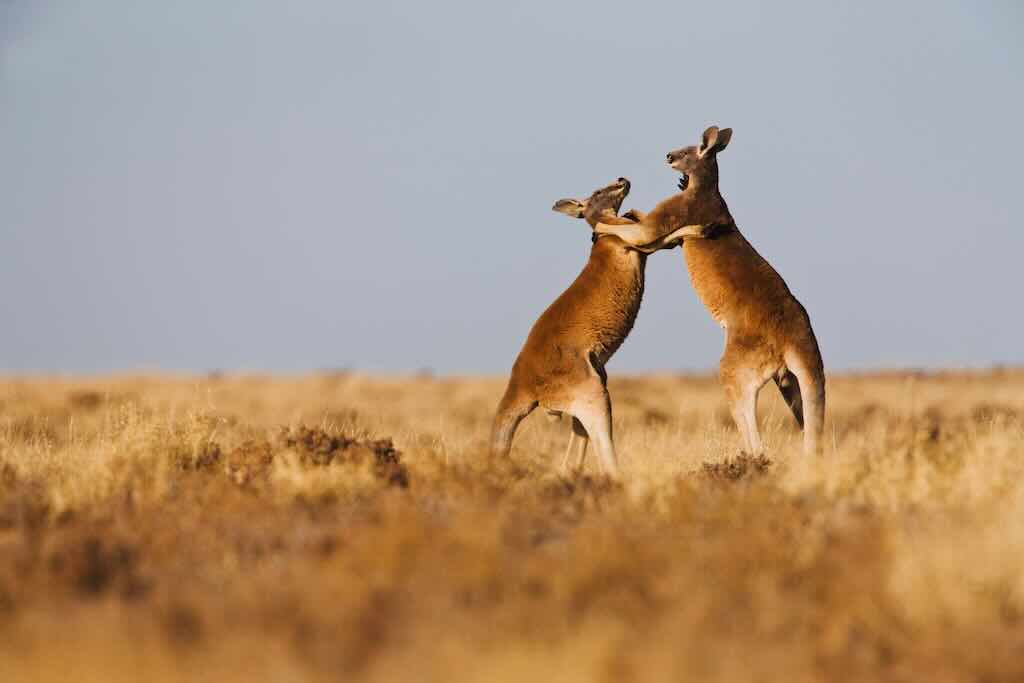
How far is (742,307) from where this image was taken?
422 inches

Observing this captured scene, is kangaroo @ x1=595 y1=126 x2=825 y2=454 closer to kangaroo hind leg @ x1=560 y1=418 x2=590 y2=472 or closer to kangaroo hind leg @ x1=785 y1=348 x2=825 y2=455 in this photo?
kangaroo hind leg @ x1=785 y1=348 x2=825 y2=455

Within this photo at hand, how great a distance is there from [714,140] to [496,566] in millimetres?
6731

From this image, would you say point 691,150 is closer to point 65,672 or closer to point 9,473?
point 9,473

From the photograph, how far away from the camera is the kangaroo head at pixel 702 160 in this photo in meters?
11.5

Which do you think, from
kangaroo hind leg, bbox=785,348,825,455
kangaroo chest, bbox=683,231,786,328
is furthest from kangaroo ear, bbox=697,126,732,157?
kangaroo hind leg, bbox=785,348,825,455

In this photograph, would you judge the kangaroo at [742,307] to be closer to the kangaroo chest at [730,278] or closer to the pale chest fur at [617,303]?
the kangaroo chest at [730,278]

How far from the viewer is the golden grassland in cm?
481

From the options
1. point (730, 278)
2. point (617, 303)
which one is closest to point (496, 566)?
point (617, 303)

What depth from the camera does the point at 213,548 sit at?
21.9 ft

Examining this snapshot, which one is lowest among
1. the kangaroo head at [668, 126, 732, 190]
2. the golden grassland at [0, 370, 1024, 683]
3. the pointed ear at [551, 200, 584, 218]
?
the golden grassland at [0, 370, 1024, 683]

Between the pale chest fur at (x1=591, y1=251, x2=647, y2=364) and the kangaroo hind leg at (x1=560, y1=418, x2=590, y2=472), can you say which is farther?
the kangaroo hind leg at (x1=560, y1=418, x2=590, y2=472)

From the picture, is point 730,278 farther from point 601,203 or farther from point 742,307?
point 601,203

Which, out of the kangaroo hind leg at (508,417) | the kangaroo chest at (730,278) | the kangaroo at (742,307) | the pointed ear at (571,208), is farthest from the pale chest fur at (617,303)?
the pointed ear at (571,208)

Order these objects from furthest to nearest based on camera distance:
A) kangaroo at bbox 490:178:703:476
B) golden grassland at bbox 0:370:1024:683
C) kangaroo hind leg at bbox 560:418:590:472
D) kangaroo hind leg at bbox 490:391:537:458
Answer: kangaroo hind leg at bbox 560:418:590:472, kangaroo hind leg at bbox 490:391:537:458, kangaroo at bbox 490:178:703:476, golden grassland at bbox 0:370:1024:683
